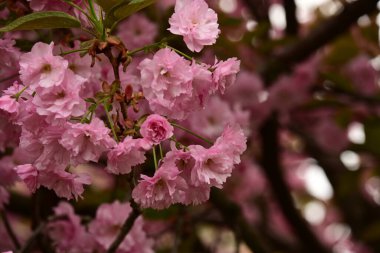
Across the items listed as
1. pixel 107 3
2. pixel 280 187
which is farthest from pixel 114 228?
pixel 280 187

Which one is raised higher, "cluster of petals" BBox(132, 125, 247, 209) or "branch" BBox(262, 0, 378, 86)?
"cluster of petals" BBox(132, 125, 247, 209)

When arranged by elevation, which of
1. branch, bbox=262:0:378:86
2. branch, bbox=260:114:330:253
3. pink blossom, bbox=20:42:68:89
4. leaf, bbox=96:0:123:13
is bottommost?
branch, bbox=260:114:330:253

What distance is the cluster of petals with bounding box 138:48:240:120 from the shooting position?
1144 millimetres

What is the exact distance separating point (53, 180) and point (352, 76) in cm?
237

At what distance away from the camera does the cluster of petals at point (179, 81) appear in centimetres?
114

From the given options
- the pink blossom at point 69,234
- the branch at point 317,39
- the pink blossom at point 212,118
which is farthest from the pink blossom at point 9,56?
the branch at point 317,39

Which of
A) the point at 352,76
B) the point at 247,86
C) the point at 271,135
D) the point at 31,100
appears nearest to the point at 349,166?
the point at 352,76

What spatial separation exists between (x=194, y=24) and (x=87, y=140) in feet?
0.97

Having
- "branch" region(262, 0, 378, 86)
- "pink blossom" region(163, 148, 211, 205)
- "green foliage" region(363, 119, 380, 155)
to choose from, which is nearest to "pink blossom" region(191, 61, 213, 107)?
"pink blossom" region(163, 148, 211, 205)

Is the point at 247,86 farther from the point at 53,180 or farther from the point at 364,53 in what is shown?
the point at 53,180

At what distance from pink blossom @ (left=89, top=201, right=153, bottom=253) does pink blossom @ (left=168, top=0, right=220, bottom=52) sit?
1.95 feet

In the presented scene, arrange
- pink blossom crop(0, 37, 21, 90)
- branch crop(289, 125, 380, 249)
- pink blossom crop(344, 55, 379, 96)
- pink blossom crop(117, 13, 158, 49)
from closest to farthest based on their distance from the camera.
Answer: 1. pink blossom crop(0, 37, 21, 90)
2. pink blossom crop(117, 13, 158, 49)
3. pink blossom crop(344, 55, 379, 96)
4. branch crop(289, 125, 380, 249)

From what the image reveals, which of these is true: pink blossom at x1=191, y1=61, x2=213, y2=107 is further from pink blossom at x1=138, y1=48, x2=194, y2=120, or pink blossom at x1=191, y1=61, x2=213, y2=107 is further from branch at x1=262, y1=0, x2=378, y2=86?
branch at x1=262, y1=0, x2=378, y2=86

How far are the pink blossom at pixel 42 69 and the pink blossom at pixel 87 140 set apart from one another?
0.09m
